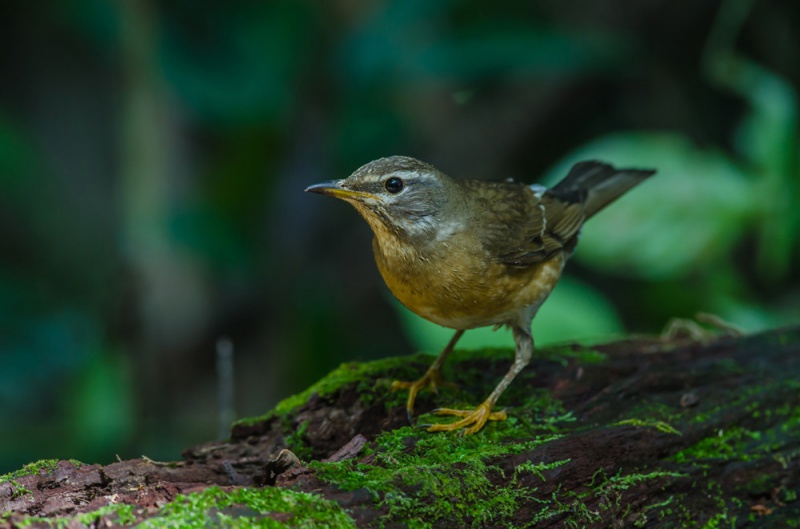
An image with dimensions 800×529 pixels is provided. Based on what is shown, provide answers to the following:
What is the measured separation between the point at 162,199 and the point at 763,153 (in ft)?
15.2

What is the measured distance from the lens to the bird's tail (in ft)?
16.4

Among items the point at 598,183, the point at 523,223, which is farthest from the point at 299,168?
the point at 523,223

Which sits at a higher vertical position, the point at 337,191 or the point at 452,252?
the point at 337,191

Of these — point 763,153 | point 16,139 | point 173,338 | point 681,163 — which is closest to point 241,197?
point 173,338

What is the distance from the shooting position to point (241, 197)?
22.8 ft

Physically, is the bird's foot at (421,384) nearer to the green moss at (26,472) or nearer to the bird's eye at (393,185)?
the bird's eye at (393,185)

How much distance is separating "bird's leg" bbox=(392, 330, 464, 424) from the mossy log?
5 centimetres

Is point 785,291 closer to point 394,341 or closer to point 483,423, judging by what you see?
point 394,341

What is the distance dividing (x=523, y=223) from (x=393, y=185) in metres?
0.82

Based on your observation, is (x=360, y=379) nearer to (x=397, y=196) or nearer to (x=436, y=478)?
(x=397, y=196)

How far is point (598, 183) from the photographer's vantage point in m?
5.02

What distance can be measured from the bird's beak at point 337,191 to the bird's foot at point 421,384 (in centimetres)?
94

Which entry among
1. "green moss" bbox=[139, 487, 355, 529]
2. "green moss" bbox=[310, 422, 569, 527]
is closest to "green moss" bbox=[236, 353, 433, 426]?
"green moss" bbox=[310, 422, 569, 527]

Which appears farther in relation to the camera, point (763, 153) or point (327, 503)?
point (763, 153)
